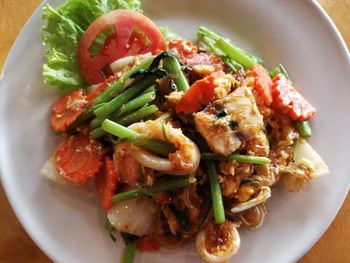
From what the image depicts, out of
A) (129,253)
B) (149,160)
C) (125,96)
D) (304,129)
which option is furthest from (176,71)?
(129,253)

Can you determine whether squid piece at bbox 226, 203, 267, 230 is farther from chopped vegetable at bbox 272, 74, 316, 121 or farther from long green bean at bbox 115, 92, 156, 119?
long green bean at bbox 115, 92, 156, 119

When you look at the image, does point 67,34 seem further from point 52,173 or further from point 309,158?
point 309,158

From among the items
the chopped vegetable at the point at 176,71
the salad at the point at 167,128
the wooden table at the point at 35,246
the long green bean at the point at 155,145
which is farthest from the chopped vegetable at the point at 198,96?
the wooden table at the point at 35,246

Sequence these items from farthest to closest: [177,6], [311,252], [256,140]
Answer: [177,6], [311,252], [256,140]

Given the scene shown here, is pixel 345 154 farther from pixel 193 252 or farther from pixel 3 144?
pixel 3 144

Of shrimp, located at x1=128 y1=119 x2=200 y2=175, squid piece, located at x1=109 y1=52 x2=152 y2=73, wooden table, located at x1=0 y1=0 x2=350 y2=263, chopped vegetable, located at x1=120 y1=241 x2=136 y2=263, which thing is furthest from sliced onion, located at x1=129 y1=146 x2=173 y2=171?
wooden table, located at x1=0 y1=0 x2=350 y2=263

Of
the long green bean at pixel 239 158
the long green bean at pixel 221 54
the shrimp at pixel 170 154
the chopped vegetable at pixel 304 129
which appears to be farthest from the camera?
the long green bean at pixel 221 54

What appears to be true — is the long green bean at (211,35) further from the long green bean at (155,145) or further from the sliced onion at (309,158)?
the long green bean at (155,145)

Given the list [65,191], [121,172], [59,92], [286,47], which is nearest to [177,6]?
[286,47]
